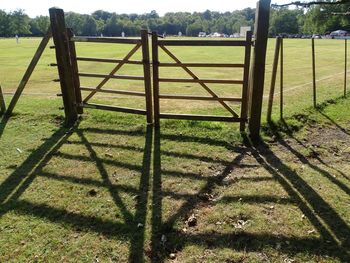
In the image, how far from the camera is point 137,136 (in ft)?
25.4

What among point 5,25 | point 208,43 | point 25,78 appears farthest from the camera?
point 5,25

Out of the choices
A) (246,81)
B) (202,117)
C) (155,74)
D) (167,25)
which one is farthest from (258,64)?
(167,25)

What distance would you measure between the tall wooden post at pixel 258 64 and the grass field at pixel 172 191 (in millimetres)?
476

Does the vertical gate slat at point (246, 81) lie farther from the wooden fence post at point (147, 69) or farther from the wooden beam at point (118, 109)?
the wooden beam at point (118, 109)

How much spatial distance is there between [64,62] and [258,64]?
15.3 feet

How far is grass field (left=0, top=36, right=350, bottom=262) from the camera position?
4.08 meters

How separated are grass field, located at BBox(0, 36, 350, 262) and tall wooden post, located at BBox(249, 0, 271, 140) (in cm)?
48

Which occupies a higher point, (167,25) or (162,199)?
(167,25)

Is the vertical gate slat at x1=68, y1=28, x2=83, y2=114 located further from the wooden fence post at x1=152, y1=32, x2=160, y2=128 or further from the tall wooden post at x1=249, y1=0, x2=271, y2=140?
the tall wooden post at x1=249, y1=0, x2=271, y2=140

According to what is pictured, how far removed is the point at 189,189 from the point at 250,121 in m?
2.74

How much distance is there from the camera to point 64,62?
838cm

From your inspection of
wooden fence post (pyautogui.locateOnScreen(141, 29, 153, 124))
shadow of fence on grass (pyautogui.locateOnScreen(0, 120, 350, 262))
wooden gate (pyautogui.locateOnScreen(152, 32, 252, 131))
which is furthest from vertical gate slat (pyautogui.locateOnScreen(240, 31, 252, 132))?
wooden fence post (pyautogui.locateOnScreen(141, 29, 153, 124))

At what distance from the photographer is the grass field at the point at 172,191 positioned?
408 cm

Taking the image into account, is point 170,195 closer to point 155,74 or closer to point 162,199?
point 162,199
